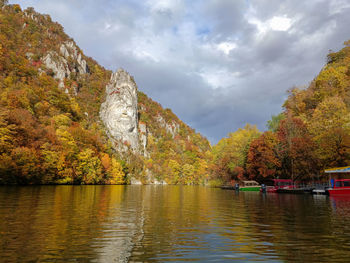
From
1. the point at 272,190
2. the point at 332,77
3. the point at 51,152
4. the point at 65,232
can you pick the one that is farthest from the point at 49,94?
the point at 65,232

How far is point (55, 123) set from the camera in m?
94.1

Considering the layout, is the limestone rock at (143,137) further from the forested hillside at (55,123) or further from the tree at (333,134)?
the tree at (333,134)

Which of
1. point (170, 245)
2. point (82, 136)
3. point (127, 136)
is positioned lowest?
point (170, 245)

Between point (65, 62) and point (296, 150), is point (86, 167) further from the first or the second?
point (65, 62)

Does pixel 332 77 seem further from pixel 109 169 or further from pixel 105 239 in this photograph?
pixel 109 169

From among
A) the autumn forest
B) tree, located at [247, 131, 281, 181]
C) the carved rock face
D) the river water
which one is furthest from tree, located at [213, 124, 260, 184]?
the carved rock face

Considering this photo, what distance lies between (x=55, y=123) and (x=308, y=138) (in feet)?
261

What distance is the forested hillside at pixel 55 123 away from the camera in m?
63.8

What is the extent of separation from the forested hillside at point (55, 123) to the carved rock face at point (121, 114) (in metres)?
6.40

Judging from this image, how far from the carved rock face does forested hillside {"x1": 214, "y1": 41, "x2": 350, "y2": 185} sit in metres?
93.8

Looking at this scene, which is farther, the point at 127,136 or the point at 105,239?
the point at 127,136

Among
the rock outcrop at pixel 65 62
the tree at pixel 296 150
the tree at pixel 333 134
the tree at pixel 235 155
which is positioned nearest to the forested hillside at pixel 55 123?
the rock outcrop at pixel 65 62

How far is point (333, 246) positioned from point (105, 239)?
9.54 metres

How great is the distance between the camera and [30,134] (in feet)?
221
